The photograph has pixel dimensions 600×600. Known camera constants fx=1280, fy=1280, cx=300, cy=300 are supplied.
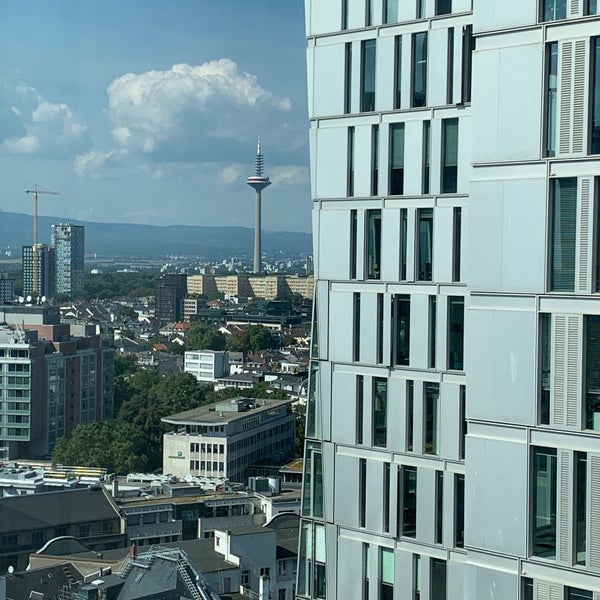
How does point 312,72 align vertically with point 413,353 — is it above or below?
above

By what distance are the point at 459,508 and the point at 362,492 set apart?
0.48 feet

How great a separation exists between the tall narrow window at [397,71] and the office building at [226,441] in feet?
30.5

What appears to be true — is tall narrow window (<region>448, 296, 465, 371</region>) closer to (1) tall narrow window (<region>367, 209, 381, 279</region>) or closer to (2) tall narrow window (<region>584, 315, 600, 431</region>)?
(1) tall narrow window (<region>367, 209, 381, 279</region>)

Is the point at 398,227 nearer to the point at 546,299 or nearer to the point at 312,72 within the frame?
the point at 312,72

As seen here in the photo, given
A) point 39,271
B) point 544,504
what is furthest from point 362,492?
point 39,271

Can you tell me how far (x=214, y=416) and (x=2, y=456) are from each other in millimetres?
1971

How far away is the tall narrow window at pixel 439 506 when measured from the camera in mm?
1599

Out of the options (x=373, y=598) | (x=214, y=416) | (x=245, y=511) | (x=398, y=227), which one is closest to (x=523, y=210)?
(x=398, y=227)

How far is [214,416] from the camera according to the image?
1146 cm

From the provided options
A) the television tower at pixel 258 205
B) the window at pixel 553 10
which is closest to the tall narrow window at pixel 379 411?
the window at pixel 553 10

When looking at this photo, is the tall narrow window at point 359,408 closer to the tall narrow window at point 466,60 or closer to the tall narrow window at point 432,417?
the tall narrow window at point 432,417

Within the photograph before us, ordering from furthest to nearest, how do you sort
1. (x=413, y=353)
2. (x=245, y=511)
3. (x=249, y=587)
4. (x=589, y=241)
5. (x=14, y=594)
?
(x=245, y=511), (x=249, y=587), (x=14, y=594), (x=413, y=353), (x=589, y=241)

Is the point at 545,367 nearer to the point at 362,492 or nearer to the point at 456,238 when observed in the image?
the point at 456,238

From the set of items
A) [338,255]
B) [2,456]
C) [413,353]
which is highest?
[338,255]
